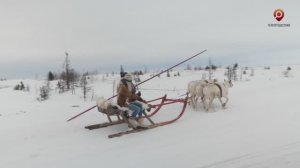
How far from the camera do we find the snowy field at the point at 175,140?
5539mm

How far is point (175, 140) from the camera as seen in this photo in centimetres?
672

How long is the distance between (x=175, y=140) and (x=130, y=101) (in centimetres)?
153

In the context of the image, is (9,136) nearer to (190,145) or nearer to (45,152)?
(45,152)

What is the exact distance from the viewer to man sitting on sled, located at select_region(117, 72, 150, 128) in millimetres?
7488

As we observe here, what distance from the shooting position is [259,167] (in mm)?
4926

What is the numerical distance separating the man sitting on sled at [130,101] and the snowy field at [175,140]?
0.37 m

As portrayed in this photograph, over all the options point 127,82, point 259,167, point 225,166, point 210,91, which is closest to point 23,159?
point 127,82

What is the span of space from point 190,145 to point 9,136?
14.6ft

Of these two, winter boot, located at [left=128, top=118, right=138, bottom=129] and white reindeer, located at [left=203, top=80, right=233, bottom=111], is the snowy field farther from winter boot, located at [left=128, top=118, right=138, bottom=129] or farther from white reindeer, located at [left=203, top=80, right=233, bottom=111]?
white reindeer, located at [left=203, top=80, right=233, bottom=111]

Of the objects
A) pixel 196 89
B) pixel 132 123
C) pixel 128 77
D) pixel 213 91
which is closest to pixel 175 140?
pixel 132 123

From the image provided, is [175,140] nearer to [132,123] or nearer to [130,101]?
[132,123]

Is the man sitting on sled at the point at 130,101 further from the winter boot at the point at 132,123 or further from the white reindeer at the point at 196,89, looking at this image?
the white reindeer at the point at 196,89

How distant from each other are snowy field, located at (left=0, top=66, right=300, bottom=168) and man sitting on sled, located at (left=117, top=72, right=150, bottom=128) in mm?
372

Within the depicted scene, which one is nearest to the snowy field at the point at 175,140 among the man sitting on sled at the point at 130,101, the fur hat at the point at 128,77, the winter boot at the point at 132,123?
the winter boot at the point at 132,123
